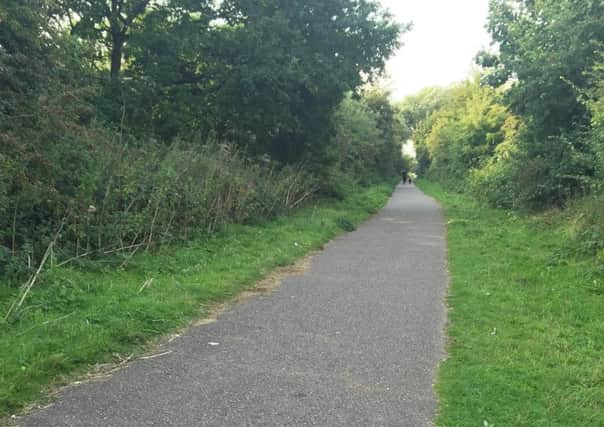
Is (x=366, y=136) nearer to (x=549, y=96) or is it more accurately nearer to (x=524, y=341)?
(x=549, y=96)

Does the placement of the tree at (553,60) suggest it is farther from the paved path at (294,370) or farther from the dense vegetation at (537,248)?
the paved path at (294,370)

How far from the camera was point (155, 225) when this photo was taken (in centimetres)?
905

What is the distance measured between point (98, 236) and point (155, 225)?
1.25 meters

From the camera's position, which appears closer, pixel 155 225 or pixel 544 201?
pixel 155 225

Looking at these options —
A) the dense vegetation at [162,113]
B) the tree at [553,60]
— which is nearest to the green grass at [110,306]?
the dense vegetation at [162,113]

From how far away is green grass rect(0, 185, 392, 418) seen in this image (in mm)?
4227

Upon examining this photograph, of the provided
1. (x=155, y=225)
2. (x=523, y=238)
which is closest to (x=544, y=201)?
(x=523, y=238)

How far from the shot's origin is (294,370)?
450 centimetres

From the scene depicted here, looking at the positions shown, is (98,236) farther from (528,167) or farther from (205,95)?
(528,167)

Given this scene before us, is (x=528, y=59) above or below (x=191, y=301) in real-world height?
above

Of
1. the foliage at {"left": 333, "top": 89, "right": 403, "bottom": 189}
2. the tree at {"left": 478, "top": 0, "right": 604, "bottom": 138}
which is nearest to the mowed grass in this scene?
the tree at {"left": 478, "top": 0, "right": 604, "bottom": 138}

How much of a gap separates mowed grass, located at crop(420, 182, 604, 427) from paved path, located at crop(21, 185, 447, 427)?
285 millimetres

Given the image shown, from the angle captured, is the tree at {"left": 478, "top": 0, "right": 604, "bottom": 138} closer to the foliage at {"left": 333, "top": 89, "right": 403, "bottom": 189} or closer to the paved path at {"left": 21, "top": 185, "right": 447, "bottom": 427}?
the foliage at {"left": 333, "top": 89, "right": 403, "bottom": 189}

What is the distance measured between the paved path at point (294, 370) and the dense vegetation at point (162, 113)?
2918mm
